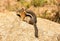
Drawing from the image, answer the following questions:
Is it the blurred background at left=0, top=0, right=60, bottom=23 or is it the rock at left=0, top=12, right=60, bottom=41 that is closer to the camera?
the rock at left=0, top=12, right=60, bottom=41

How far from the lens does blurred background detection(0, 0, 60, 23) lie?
22.8 ft

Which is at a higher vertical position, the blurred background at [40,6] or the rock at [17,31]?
the rock at [17,31]

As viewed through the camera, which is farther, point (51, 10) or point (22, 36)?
point (51, 10)

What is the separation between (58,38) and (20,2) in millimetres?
3314

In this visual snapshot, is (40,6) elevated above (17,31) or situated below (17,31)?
below

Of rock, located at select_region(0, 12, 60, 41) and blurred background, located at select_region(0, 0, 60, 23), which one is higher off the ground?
rock, located at select_region(0, 12, 60, 41)

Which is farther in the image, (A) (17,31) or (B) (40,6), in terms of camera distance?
(B) (40,6)

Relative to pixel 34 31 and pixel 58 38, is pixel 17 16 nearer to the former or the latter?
pixel 34 31

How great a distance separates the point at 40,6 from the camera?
7.54 metres

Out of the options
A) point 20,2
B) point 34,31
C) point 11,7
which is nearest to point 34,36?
point 34,31

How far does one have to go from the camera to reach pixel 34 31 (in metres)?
4.13

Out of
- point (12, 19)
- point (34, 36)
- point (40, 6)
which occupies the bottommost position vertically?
point (40, 6)

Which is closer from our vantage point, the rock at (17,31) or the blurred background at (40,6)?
the rock at (17,31)

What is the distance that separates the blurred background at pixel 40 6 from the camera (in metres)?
6.95
